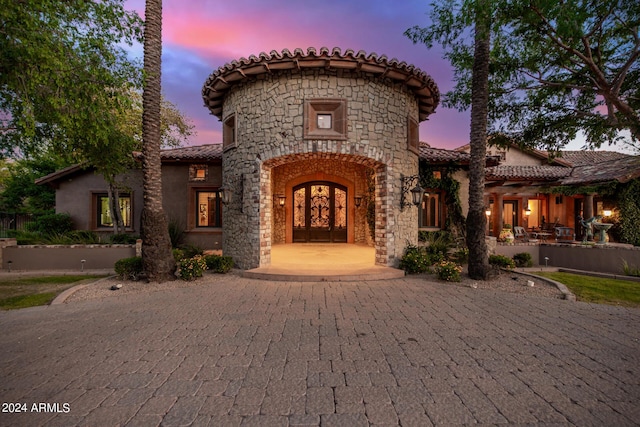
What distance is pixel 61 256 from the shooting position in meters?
9.24

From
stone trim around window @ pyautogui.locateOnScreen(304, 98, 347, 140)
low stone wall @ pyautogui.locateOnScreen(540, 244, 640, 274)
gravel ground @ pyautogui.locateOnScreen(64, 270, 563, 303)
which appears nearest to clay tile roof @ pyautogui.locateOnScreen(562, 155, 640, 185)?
low stone wall @ pyautogui.locateOnScreen(540, 244, 640, 274)

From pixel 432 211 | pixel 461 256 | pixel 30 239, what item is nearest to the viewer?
pixel 461 256

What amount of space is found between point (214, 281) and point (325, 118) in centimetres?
561

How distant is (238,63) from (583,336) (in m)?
9.46

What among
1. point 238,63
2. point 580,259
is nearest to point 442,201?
point 580,259

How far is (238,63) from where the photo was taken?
7531 millimetres

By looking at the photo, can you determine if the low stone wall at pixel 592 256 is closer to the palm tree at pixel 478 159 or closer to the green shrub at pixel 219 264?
the palm tree at pixel 478 159

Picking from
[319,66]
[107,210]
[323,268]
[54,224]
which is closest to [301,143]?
[319,66]

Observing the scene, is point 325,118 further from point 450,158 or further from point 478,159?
point 450,158

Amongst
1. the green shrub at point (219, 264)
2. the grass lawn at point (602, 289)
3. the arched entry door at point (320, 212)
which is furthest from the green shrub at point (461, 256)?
the green shrub at point (219, 264)

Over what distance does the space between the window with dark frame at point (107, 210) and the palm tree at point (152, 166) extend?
23.4ft

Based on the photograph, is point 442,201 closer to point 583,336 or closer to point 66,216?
point 583,336

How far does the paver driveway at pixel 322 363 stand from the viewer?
2.33 meters

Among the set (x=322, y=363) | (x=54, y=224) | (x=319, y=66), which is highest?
(x=319, y=66)
